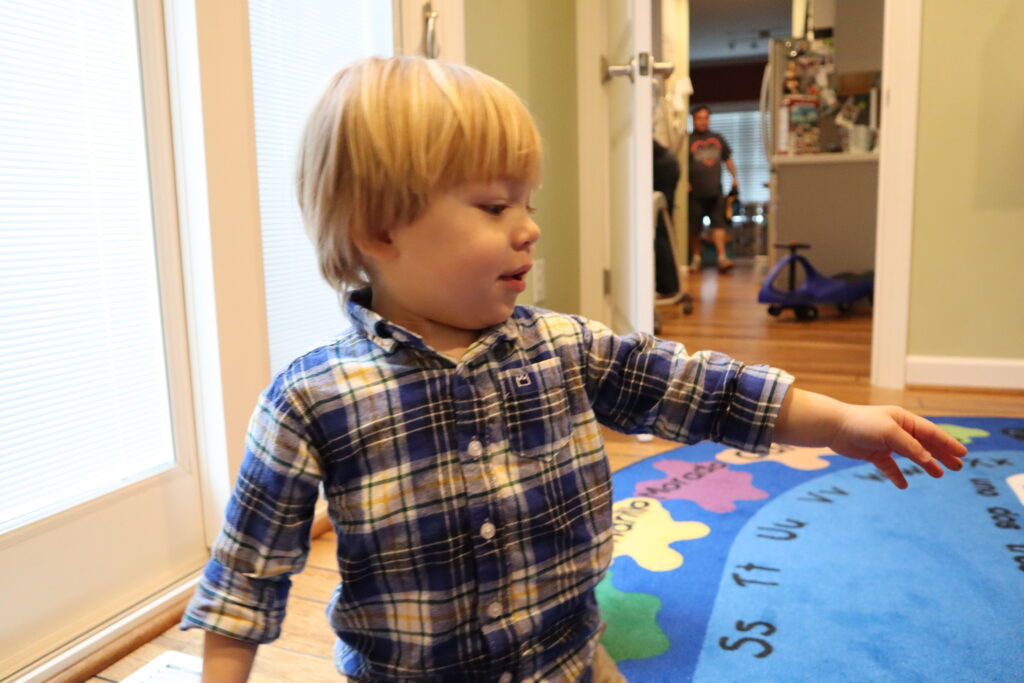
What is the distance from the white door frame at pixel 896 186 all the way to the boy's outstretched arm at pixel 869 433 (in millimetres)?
1940

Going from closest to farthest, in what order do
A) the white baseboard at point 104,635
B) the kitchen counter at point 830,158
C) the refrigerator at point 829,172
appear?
the white baseboard at point 104,635
the kitchen counter at point 830,158
the refrigerator at point 829,172

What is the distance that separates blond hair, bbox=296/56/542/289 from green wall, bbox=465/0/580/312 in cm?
126

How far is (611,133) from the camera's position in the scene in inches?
96.4

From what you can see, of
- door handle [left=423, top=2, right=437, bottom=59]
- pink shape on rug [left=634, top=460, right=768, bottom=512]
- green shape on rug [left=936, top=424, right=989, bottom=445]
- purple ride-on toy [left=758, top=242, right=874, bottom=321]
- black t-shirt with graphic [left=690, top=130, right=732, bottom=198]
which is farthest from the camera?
black t-shirt with graphic [left=690, top=130, right=732, bottom=198]

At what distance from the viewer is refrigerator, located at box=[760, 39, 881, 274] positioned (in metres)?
4.23

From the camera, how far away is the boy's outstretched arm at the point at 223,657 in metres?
0.65

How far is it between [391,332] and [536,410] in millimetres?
141

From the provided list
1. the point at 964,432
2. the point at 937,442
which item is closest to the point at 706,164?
the point at 964,432

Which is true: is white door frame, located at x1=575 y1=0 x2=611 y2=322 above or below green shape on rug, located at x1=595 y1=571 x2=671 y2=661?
above

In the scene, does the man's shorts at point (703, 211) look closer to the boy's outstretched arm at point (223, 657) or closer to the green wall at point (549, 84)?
the green wall at point (549, 84)

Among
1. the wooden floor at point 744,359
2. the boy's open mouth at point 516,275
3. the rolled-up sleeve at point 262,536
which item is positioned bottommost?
the wooden floor at point 744,359

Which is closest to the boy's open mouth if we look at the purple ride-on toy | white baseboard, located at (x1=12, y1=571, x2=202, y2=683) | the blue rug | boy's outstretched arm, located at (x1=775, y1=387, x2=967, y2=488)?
boy's outstretched arm, located at (x1=775, y1=387, x2=967, y2=488)

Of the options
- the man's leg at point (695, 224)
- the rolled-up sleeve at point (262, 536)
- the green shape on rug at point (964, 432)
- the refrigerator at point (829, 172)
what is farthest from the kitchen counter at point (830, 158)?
the rolled-up sleeve at point (262, 536)

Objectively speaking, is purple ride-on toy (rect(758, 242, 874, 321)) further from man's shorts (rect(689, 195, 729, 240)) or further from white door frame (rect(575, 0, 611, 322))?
man's shorts (rect(689, 195, 729, 240))
